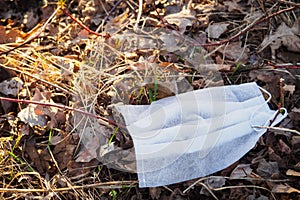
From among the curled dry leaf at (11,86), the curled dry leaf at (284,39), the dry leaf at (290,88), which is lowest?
the dry leaf at (290,88)

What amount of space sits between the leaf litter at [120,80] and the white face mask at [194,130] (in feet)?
0.18

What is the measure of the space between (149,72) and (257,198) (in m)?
0.86

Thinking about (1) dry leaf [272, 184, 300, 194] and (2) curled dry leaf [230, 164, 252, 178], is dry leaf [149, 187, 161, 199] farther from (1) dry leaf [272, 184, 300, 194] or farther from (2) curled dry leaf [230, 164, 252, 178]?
(1) dry leaf [272, 184, 300, 194]

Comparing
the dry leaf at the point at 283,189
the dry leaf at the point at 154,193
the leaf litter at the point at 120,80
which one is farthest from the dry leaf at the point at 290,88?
the dry leaf at the point at 154,193

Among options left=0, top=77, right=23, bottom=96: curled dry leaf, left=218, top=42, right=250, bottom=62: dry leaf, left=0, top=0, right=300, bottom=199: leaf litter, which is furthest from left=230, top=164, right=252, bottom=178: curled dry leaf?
left=0, top=77, right=23, bottom=96: curled dry leaf

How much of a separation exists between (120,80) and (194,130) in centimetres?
50

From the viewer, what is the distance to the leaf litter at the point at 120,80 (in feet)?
6.82

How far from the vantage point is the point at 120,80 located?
236 centimetres

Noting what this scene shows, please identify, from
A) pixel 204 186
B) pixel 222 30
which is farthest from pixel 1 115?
pixel 222 30

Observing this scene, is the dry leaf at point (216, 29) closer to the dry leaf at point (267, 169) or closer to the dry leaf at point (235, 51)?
the dry leaf at point (235, 51)

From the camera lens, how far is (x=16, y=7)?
2.83m

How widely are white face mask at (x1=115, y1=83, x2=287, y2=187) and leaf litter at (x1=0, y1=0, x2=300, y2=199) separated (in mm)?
54

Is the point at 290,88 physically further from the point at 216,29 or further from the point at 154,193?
the point at 154,193

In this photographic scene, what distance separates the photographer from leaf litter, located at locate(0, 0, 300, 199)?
2080 mm
